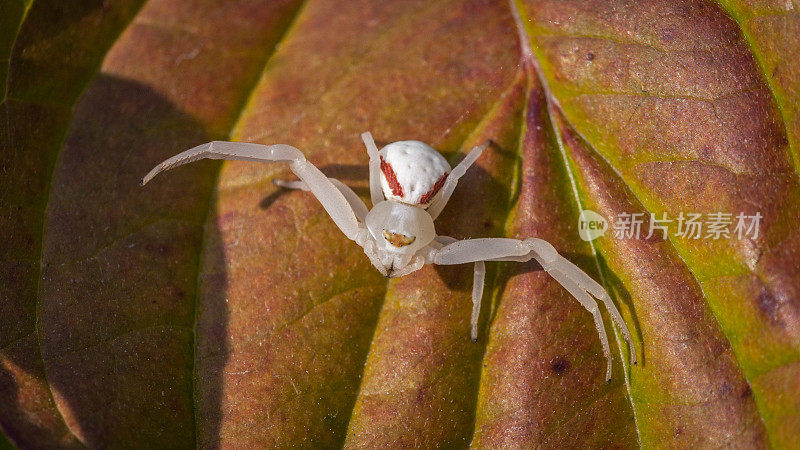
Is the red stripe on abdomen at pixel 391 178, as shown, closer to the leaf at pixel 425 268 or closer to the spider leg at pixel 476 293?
the leaf at pixel 425 268

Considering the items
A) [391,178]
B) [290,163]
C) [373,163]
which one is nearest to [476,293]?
→ [391,178]

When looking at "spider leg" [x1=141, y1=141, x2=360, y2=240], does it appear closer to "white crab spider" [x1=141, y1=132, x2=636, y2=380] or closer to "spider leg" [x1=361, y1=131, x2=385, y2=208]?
"white crab spider" [x1=141, y1=132, x2=636, y2=380]

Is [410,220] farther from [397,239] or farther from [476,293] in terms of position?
[476,293]

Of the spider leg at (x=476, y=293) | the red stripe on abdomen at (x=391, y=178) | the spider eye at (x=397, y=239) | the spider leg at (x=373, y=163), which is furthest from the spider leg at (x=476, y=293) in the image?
the spider leg at (x=373, y=163)

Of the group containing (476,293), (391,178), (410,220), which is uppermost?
(391,178)

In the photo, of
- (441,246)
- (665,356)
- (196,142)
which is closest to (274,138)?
(196,142)
